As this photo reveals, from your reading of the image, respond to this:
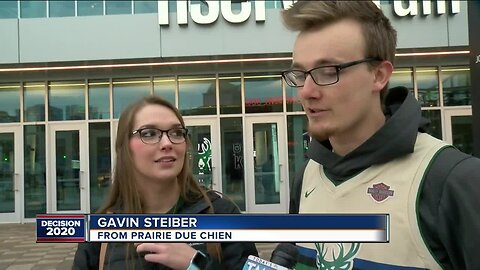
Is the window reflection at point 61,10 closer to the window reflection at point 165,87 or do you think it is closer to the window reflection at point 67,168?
the window reflection at point 165,87

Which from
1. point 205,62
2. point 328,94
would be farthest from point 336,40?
point 205,62

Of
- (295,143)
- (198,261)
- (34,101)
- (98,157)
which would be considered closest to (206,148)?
(295,143)

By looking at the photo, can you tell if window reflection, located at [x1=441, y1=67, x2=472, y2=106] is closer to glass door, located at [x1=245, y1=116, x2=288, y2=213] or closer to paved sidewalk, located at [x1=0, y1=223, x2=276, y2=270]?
glass door, located at [x1=245, y1=116, x2=288, y2=213]

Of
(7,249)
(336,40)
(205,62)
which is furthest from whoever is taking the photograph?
(205,62)

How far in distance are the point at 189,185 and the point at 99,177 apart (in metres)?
9.20

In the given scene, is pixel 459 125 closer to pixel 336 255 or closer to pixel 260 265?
pixel 336 255

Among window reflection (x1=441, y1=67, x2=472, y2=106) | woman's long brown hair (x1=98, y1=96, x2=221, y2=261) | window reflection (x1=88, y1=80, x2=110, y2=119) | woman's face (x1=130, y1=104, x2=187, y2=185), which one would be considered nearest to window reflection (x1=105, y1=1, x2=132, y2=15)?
window reflection (x1=88, y1=80, x2=110, y2=119)

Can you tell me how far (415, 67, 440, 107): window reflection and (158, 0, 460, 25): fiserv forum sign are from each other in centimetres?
205

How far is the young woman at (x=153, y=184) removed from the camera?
1.75 meters

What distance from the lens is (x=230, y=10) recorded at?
9.14 m

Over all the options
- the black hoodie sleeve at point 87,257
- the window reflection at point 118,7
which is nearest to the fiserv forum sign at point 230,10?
the window reflection at point 118,7

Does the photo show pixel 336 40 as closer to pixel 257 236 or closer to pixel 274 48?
pixel 257 236

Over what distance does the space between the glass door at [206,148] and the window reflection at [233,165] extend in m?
0.16

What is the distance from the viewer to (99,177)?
1072 cm
